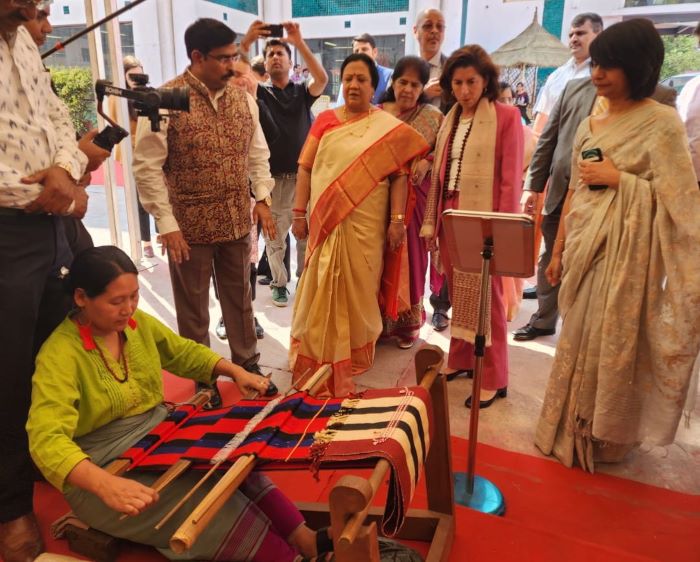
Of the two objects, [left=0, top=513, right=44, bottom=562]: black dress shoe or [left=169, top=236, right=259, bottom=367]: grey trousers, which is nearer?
[left=0, top=513, right=44, bottom=562]: black dress shoe

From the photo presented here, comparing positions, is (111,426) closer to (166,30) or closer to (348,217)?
(348,217)

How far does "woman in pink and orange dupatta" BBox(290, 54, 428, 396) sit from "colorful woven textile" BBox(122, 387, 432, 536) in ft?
3.76

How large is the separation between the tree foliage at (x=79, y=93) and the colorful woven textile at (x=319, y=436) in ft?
12.3

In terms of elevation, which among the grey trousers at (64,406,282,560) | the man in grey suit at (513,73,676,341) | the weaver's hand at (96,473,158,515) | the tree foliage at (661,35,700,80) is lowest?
the grey trousers at (64,406,282,560)

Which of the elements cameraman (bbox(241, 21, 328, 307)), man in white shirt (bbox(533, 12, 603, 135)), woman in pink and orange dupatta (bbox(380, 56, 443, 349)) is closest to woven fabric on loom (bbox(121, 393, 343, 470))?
woman in pink and orange dupatta (bbox(380, 56, 443, 349))

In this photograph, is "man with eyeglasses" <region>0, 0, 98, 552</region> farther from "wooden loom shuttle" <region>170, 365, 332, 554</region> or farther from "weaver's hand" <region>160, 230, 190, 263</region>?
"wooden loom shuttle" <region>170, 365, 332, 554</region>

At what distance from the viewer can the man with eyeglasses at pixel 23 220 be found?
1.53 m

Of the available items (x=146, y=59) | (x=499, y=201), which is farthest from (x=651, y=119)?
(x=146, y=59)

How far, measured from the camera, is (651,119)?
1.93m

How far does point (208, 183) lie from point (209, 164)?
88 millimetres

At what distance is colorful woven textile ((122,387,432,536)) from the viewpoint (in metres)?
1.28

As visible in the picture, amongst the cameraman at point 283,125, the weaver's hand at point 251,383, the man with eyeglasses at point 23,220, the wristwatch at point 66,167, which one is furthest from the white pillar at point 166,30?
the weaver's hand at point 251,383

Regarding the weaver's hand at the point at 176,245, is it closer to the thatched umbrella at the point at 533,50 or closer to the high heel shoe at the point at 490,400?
the high heel shoe at the point at 490,400

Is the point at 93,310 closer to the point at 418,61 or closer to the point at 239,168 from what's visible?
the point at 239,168
